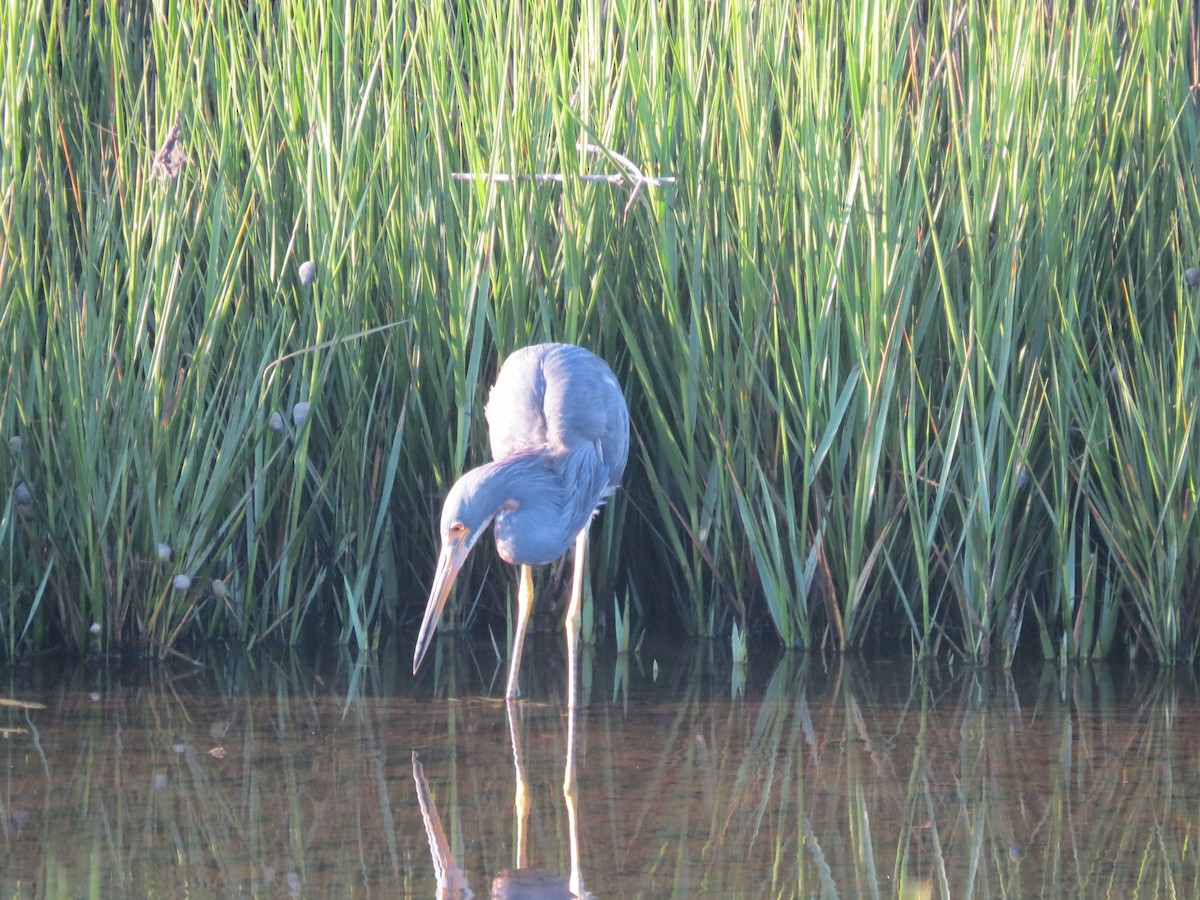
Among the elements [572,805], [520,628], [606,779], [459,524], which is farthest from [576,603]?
[572,805]

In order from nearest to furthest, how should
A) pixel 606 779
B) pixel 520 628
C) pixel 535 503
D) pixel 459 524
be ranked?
pixel 606 779 → pixel 459 524 → pixel 535 503 → pixel 520 628

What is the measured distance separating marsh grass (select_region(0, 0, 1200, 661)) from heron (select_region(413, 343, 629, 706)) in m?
0.16

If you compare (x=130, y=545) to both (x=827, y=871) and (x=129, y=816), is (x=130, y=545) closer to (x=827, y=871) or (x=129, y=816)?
(x=129, y=816)

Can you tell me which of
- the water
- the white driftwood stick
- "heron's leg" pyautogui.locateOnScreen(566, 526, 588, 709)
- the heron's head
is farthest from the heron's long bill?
the white driftwood stick

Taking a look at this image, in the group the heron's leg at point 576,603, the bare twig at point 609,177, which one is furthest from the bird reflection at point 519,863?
the bare twig at point 609,177

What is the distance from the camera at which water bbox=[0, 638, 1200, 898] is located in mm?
2318

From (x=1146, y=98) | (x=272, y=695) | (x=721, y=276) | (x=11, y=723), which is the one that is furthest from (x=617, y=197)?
(x=11, y=723)

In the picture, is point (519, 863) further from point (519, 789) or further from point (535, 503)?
point (535, 503)

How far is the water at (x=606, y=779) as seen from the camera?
2.32m

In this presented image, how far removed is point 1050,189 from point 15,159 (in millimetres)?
2609

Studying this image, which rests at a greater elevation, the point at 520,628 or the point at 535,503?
the point at 535,503

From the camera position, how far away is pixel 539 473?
3.34 metres

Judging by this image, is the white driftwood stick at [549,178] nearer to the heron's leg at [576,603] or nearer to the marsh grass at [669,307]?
the marsh grass at [669,307]

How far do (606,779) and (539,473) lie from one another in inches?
33.9
